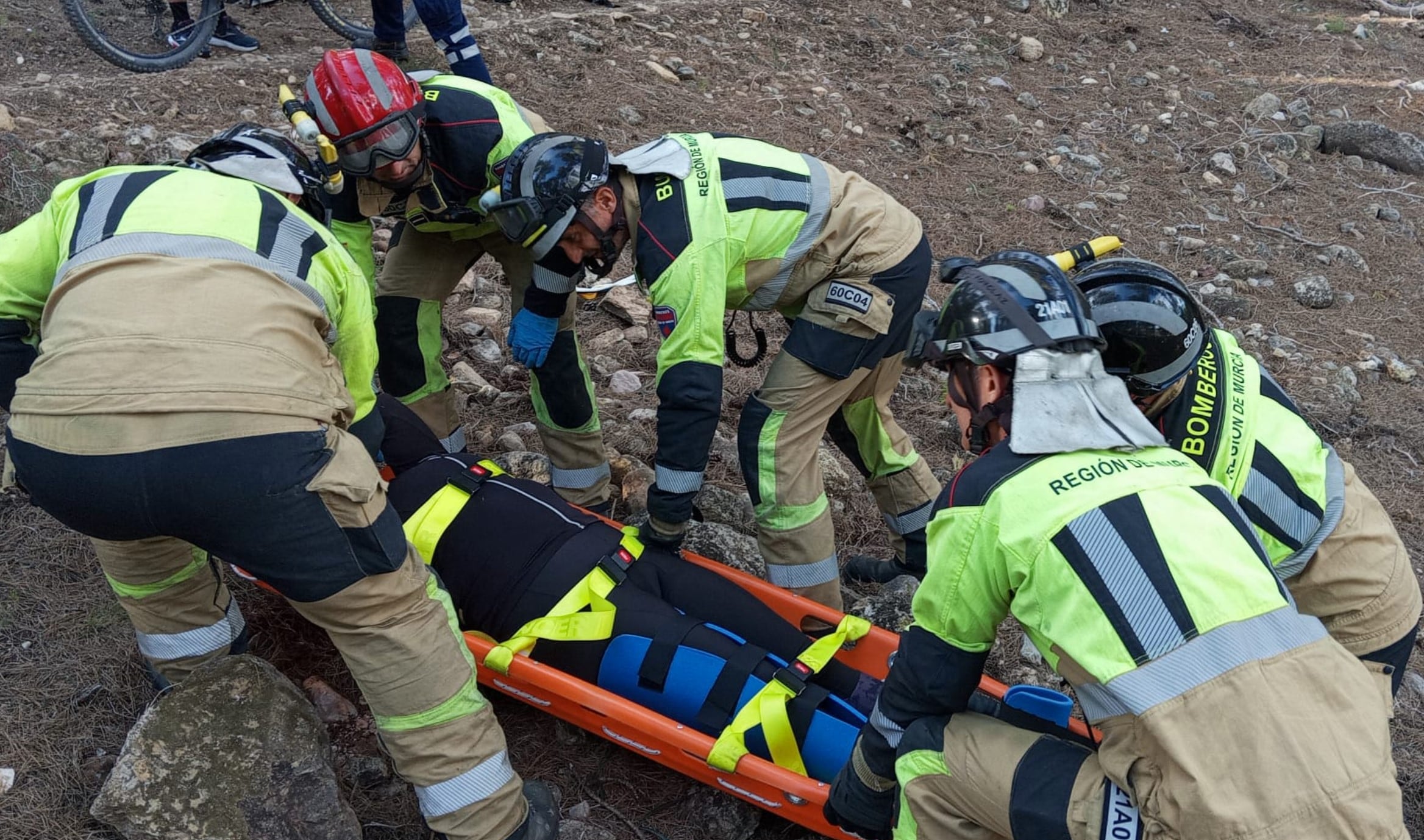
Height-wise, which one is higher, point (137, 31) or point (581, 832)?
point (137, 31)

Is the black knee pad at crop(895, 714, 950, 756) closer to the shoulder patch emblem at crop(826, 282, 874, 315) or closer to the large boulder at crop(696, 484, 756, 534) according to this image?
the shoulder patch emblem at crop(826, 282, 874, 315)

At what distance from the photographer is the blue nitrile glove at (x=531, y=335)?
3.74m

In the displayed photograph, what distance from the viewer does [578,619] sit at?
9.93 feet

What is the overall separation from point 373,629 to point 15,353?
121 cm

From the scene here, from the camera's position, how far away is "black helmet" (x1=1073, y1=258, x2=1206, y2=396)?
2395mm

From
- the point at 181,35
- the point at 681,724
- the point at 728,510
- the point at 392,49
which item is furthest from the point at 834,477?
the point at 181,35

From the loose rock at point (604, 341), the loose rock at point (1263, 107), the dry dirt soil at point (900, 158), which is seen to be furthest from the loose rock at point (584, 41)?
the loose rock at point (1263, 107)

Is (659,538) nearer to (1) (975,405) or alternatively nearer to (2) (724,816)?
(2) (724,816)

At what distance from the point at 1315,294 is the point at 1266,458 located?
448 centimetres

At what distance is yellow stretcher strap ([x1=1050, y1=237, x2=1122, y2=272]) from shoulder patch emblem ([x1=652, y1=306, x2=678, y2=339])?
1.09 meters

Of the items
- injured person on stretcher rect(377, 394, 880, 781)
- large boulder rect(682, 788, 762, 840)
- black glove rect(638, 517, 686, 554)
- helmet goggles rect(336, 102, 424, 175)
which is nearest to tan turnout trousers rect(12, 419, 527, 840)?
injured person on stretcher rect(377, 394, 880, 781)

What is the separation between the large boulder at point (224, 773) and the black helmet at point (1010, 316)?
1956mm

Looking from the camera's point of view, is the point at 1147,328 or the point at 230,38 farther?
the point at 230,38

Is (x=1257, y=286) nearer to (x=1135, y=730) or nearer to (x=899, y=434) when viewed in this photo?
(x=899, y=434)
